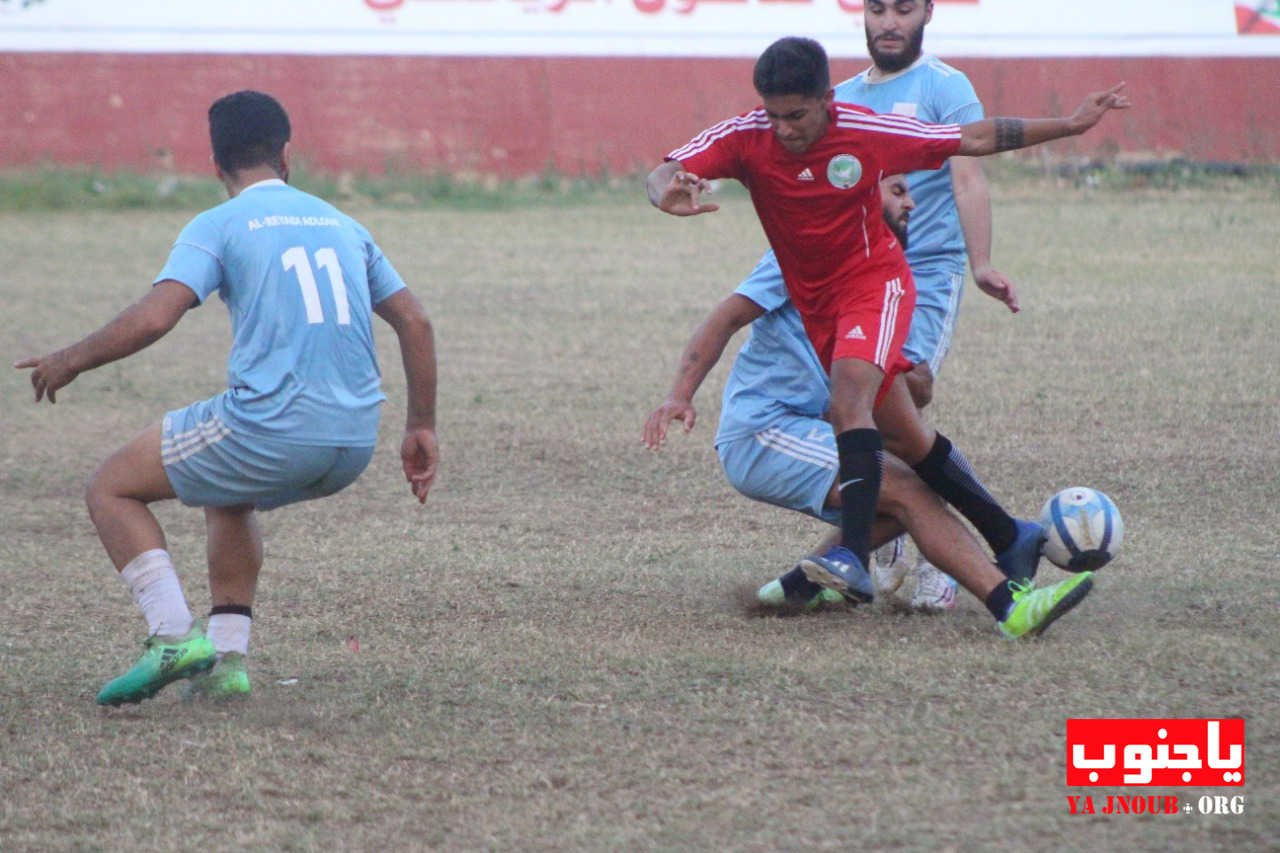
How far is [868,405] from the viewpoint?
15.8 ft

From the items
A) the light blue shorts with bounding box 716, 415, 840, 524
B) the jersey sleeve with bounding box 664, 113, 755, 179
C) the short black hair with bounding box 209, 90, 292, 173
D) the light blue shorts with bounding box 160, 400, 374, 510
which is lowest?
the light blue shorts with bounding box 716, 415, 840, 524

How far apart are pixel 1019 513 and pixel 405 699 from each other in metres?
3.04

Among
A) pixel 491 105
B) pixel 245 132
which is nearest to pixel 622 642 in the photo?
pixel 245 132

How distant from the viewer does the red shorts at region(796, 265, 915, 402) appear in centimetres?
481

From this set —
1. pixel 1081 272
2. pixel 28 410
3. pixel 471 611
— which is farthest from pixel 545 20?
pixel 471 611

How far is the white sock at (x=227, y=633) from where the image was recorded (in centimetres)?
454

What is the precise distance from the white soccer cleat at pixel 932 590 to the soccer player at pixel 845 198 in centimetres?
Answer: 49

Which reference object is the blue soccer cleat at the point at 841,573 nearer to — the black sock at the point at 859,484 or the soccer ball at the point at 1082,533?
the black sock at the point at 859,484

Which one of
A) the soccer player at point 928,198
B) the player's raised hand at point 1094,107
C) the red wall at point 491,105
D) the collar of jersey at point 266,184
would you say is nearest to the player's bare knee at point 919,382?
the soccer player at point 928,198

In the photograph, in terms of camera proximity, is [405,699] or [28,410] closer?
[405,699]

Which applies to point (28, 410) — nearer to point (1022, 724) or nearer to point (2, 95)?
point (1022, 724)

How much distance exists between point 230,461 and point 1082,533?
96.4 inches

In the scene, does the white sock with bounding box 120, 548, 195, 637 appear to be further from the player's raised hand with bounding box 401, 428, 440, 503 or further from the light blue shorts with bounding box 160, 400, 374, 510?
the player's raised hand with bounding box 401, 428, 440, 503

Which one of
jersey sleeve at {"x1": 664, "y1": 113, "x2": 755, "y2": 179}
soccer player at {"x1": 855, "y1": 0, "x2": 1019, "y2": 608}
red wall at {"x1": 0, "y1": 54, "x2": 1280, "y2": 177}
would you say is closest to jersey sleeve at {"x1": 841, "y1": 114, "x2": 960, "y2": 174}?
jersey sleeve at {"x1": 664, "y1": 113, "x2": 755, "y2": 179}
